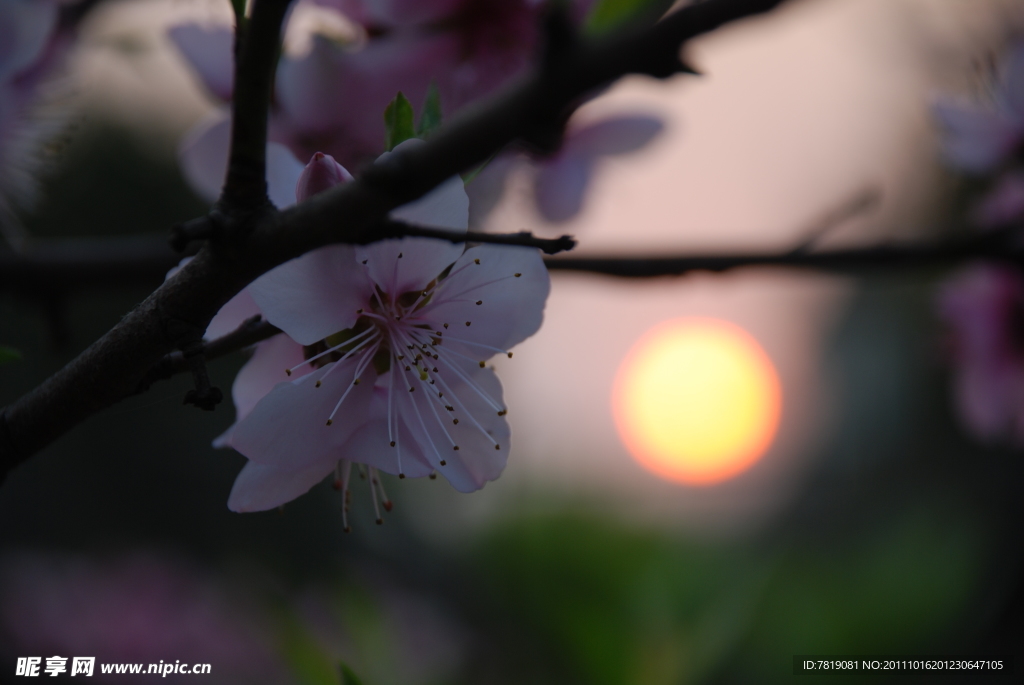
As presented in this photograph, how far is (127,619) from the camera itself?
2008mm

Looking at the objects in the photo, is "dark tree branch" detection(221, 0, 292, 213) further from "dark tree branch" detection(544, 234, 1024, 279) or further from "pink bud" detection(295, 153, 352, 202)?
"dark tree branch" detection(544, 234, 1024, 279)

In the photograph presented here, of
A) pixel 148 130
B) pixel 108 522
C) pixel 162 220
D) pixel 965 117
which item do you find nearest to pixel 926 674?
pixel 965 117

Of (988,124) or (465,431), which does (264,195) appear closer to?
(465,431)

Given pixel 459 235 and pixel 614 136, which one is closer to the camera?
pixel 459 235

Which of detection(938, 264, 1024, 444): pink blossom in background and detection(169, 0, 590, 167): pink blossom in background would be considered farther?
detection(938, 264, 1024, 444): pink blossom in background

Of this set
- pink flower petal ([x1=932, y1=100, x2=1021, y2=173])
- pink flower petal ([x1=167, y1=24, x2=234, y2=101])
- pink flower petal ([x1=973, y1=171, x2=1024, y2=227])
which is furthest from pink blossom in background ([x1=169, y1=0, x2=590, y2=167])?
pink flower petal ([x1=973, y1=171, x2=1024, y2=227])

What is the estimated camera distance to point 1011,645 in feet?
4.53

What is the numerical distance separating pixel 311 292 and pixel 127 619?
207 centimetres

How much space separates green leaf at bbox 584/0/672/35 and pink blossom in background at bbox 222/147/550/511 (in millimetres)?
104

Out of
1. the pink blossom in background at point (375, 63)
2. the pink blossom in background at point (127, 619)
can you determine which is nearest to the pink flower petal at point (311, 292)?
the pink blossom in background at point (375, 63)

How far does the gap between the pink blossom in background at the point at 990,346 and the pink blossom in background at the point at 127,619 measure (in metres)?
1.61

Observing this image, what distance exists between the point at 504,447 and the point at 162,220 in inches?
172

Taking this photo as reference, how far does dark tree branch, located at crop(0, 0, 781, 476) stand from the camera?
9.1 inches

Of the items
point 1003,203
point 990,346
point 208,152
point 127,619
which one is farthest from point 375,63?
point 127,619
